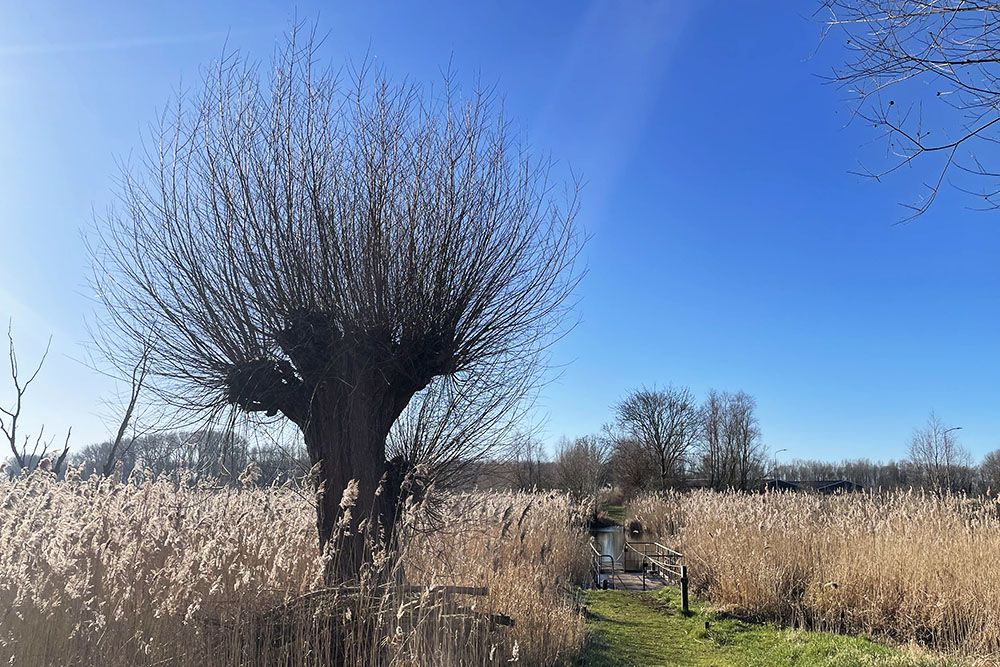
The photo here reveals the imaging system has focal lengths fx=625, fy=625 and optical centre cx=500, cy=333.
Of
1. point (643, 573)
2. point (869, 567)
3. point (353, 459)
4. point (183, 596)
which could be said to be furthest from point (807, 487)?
point (183, 596)

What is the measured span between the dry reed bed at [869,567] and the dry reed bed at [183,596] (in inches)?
193

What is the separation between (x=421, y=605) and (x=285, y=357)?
8.92 feet

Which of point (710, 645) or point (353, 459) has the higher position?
point (353, 459)

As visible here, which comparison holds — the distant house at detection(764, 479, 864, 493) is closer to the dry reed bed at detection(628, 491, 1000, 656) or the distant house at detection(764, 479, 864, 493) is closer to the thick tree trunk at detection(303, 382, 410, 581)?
the dry reed bed at detection(628, 491, 1000, 656)

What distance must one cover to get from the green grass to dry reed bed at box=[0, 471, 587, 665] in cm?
269

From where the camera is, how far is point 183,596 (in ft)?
11.8

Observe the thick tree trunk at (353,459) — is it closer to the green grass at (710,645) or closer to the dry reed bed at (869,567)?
the green grass at (710,645)

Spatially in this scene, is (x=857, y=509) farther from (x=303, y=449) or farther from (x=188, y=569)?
(x=188, y=569)

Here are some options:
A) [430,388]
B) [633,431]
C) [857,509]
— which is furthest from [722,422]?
[430,388]

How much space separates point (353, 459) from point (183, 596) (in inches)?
77.9

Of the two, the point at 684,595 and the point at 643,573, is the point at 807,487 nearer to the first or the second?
the point at 643,573

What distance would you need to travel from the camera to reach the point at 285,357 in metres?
5.61

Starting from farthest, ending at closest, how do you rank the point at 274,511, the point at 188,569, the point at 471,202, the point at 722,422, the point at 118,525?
the point at 722,422
the point at 471,202
the point at 274,511
the point at 118,525
the point at 188,569

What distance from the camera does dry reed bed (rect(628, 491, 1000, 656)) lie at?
263 inches
